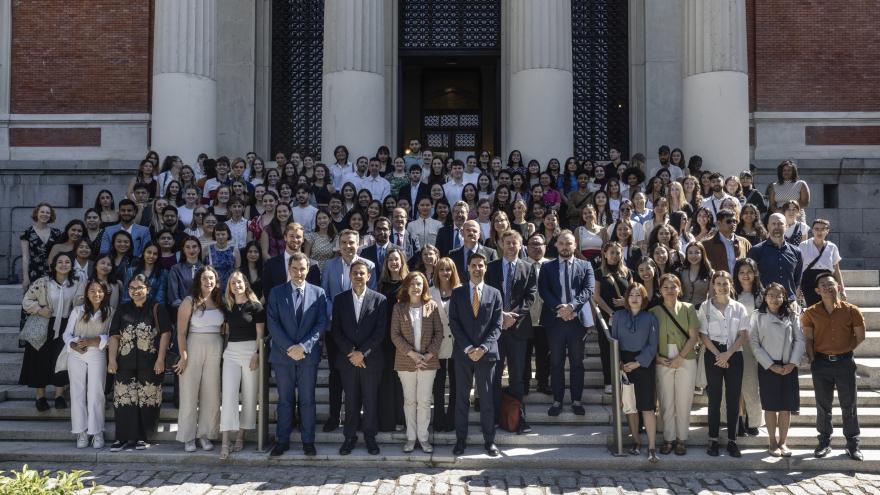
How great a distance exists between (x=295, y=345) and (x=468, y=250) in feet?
7.95

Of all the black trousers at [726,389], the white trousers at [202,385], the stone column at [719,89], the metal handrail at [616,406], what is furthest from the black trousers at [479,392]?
the stone column at [719,89]

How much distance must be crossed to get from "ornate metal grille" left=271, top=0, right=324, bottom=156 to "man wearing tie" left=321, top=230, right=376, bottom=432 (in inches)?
403

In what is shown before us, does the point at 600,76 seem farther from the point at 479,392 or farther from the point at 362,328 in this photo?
the point at 362,328

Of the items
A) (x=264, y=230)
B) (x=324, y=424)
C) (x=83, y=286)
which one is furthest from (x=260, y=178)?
(x=324, y=424)

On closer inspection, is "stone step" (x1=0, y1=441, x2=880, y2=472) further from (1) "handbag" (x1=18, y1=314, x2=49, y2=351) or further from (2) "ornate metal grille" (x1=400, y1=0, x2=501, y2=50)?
(2) "ornate metal grille" (x1=400, y1=0, x2=501, y2=50)

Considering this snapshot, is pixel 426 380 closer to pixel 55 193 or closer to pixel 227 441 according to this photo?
pixel 227 441

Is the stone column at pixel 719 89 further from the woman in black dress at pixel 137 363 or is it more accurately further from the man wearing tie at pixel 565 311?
the woman in black dress at pixel 137 363

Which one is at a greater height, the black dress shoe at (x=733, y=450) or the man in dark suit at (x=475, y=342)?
the man in dark suit at (x=475, y=342)

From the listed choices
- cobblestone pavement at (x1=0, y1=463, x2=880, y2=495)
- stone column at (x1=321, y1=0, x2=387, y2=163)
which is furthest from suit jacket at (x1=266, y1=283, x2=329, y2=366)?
stone column at (x1=321, y1=0, x2=387, y2=163)

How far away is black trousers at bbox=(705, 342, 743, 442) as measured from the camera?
8469 millimetres

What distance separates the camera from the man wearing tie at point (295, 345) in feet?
27.9

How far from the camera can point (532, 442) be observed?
8688 mm

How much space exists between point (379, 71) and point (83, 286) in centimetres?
746

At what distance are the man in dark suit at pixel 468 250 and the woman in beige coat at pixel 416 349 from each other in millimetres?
1006
